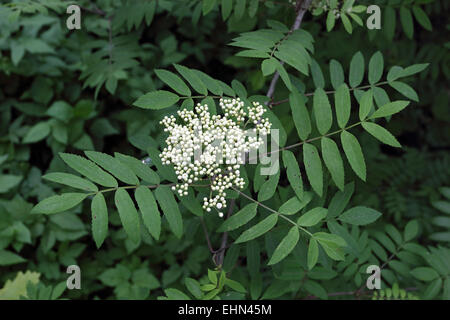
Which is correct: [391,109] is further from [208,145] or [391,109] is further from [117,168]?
[117,168]

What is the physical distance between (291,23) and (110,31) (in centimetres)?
157

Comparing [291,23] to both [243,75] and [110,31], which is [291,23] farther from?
[110,31]

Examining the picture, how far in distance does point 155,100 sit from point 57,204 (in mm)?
604

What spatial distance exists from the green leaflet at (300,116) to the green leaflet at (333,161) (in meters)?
0.10

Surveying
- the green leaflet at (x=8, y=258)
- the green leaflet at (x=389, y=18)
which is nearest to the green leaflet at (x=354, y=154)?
the green leaflet at (x=389, y=18)

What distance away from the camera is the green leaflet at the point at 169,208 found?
172 cm

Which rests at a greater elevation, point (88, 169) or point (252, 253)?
point (88, 169)

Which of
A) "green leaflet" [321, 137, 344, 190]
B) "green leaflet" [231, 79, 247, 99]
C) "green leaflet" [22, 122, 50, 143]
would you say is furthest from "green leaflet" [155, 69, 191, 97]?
"green leaflet" [22, 122, 50, 143]

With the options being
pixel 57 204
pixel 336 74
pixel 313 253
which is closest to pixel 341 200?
pixel 313 253

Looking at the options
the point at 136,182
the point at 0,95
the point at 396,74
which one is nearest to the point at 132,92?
the point at 0,95

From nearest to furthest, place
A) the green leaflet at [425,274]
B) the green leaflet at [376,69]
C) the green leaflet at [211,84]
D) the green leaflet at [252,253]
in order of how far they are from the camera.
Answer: the green leaflet at [211,84] → the green leaflet at [252,253] → the green leaflet at [376,69] → the green leaflet at [425,274]

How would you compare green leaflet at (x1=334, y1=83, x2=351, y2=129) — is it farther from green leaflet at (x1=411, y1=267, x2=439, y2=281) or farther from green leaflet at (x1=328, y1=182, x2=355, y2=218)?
green leaflet at (x1=411, y1=267, x2=439, y2=281)

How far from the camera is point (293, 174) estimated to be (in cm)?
181

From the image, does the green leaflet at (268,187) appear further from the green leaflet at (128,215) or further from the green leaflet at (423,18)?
the green leaflet at (423,18)
